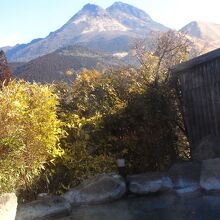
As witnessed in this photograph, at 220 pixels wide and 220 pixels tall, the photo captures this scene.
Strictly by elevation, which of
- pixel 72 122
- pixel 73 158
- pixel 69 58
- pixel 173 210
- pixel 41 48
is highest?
pixel 41 48

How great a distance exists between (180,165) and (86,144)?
3320mm

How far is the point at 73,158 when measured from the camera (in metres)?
16.0

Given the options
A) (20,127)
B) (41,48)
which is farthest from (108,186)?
(41,48)

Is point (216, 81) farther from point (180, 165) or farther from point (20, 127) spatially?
point (20, 127)

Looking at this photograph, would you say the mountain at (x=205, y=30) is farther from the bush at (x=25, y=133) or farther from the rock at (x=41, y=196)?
the rock at (x=41, y=196)

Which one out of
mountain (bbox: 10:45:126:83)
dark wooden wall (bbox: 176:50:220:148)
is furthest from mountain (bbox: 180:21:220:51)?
dark wooden wall (bbox: 176:50:220:148)

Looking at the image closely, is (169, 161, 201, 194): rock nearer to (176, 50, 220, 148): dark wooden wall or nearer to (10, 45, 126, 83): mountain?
(176, 50, 220, 148): dark wooden wall

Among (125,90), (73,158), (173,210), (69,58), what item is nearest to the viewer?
(173,210)

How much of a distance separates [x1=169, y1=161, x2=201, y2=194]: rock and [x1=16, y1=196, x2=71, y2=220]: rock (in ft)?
10.2

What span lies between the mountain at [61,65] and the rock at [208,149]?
96.0 ft

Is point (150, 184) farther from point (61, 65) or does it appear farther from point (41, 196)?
point (61, 65)

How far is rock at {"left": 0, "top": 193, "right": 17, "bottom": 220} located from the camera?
1140 cm

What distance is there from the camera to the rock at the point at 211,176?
13625 millimetres

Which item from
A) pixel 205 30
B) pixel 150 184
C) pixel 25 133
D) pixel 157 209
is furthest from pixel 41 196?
pixel 205 30
